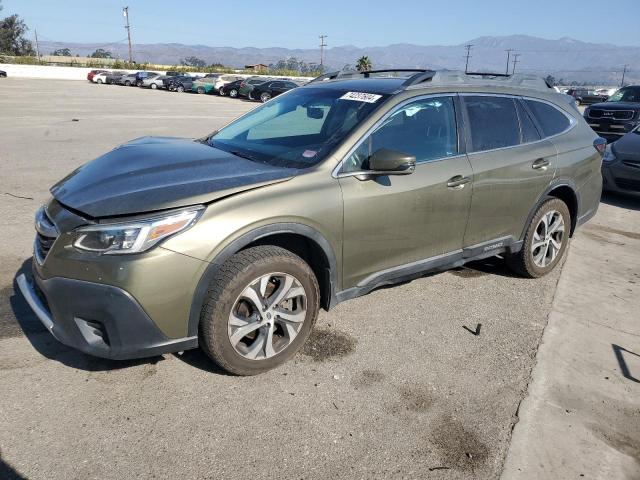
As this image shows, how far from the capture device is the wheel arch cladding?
2832 millimetres

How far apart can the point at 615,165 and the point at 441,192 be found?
6.10m

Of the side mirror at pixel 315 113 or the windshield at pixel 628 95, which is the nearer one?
the side mirror at pixel 315 113

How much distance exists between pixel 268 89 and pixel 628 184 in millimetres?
27304

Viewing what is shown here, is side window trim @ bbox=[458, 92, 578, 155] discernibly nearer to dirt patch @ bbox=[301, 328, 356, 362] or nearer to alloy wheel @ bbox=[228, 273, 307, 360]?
dirt patch @ bbox=[301, 328, 356, 362]

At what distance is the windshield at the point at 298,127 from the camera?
3.53 metres

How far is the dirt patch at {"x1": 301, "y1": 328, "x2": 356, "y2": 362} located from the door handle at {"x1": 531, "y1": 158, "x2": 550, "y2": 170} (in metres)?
2.26

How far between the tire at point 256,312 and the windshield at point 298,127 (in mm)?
718

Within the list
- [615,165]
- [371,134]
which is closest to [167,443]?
[371,134]

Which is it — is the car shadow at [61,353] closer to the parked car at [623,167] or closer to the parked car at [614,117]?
the parked car at [623,167]

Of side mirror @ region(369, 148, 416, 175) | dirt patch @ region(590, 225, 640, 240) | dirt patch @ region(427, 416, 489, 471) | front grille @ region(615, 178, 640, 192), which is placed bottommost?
dirt patch @ region(590, 225, 640, 240)

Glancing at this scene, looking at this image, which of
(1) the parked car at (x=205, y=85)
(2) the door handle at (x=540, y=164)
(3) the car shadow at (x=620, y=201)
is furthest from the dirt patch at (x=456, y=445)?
(1) the parked car at (x=205, y=85)

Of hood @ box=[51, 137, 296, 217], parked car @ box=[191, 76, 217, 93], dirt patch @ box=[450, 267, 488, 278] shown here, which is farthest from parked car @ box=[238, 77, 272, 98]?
hood @ box=[51, 137, 296, 217]

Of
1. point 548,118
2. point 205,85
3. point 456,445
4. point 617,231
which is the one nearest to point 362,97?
point 548,118

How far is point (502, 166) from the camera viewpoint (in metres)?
4.23
